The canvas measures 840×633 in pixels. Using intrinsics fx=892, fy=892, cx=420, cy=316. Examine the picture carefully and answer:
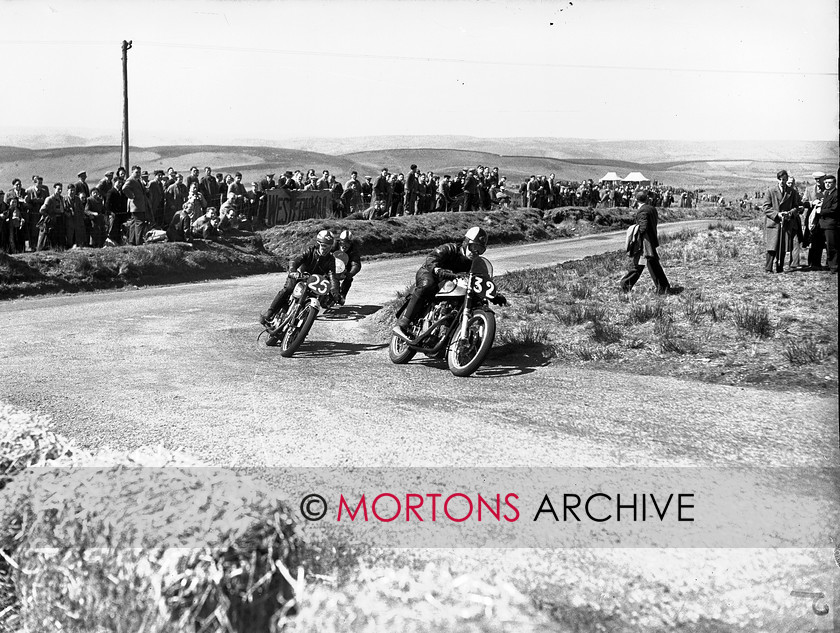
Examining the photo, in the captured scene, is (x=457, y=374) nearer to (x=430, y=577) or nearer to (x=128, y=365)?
(x=128, y=365)

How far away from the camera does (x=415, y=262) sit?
2258 cm

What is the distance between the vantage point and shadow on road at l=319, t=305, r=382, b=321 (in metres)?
13.9

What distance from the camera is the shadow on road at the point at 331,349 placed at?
34.9 feet

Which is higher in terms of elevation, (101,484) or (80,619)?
(101,484)

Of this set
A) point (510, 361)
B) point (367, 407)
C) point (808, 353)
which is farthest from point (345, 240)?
point (808, 353)

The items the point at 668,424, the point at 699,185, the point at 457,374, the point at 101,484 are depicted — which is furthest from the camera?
the point at 699,185

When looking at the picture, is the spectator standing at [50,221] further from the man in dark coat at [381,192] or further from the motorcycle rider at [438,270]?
the motorcycle rider at [438,270]

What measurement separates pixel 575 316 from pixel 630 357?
1789mm

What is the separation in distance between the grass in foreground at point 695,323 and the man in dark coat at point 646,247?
289mm

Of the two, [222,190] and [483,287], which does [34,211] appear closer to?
Result: [222,190]

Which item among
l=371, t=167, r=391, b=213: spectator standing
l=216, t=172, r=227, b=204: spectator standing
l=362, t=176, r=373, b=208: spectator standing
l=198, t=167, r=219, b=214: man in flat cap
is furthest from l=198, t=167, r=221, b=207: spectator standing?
l=362, t=176, r=373, b=208: spectator standing

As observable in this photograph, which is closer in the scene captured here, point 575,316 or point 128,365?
point 128,365

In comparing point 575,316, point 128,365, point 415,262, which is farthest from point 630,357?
point 415,262

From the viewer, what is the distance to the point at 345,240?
12.4 m
